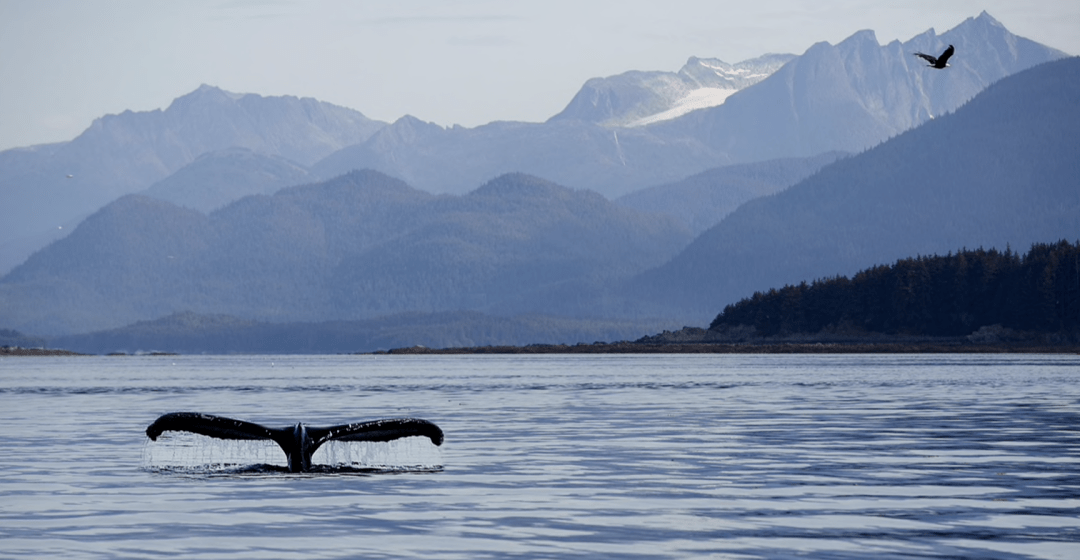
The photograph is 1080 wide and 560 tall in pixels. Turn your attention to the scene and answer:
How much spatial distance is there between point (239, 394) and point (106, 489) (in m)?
69.7

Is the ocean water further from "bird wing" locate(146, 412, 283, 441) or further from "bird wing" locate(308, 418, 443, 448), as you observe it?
"bird wing" locate(146, 412, 283, 441)

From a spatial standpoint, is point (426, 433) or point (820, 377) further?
point (820, 377)

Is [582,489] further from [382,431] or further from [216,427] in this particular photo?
[216,427]

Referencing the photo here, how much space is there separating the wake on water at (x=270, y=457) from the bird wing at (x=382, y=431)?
3444 millimetres

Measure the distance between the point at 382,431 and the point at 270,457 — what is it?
10.8m

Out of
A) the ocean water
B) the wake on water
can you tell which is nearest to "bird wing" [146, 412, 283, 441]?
the ocean water

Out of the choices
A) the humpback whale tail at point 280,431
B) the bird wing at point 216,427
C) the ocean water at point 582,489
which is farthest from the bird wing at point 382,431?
the bird wing at point 216,427

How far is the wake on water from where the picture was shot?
43312 millimetres

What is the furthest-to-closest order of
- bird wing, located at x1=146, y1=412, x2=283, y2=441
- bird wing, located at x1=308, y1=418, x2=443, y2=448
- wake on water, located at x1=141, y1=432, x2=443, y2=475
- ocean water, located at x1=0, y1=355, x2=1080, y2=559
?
wake on water, located at x1=141, y1=432, x2=443, y2=475 → bird wing, located at x1=308, y1=418, x2=443, y2=448 → bird wing, located at x1=146, y1=412, x2=283, y2=441 → ocean water, located at x1=0, y1=355, x2=1080, y2=559

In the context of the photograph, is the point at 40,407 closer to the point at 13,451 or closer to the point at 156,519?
the point at 13,451

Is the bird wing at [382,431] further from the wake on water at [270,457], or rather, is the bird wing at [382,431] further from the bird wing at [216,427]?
the wake on water at [270,457]

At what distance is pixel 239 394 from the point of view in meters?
107

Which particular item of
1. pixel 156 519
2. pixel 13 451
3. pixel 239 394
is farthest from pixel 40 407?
pixel 156 519

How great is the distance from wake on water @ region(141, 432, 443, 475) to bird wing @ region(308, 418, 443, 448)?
3.44m
